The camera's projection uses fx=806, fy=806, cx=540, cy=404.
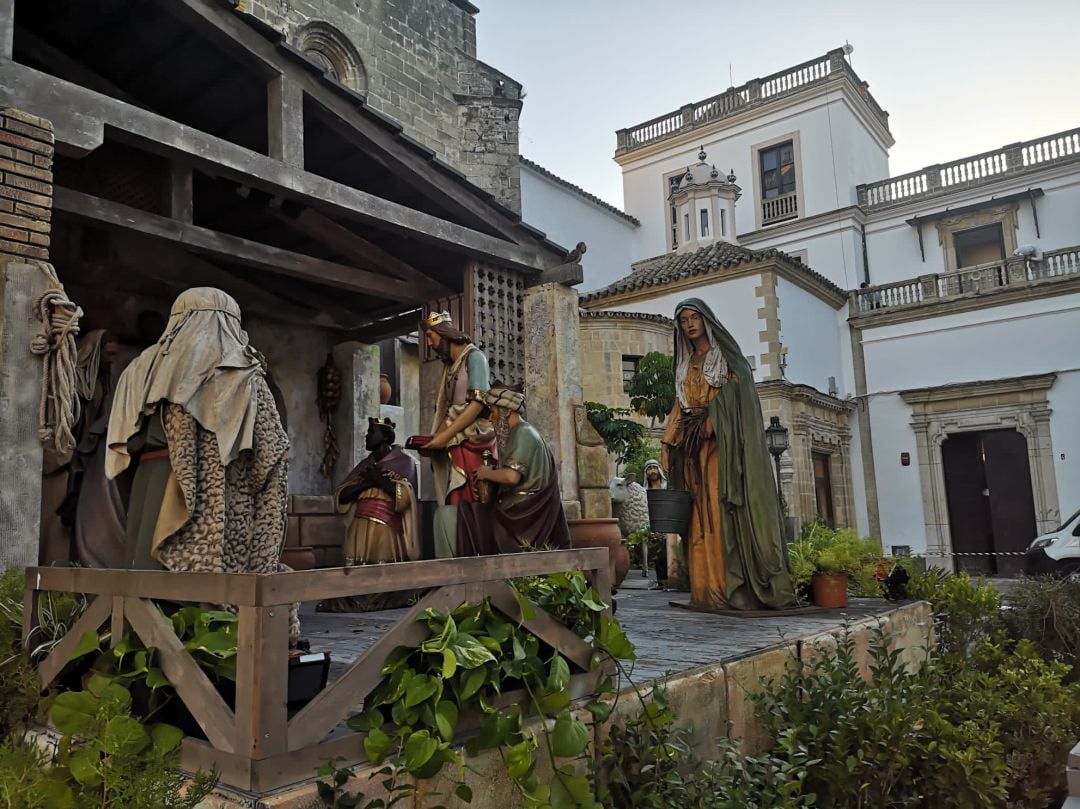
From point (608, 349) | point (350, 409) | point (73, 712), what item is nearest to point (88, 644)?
point (73, 712)

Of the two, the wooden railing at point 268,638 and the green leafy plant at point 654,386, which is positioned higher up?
the green leafy plant at point 654,386

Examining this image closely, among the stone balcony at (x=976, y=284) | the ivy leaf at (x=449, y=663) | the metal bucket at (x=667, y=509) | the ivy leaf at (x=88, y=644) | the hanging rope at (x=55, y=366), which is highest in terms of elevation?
the stone balcony at (x=976, y=284)

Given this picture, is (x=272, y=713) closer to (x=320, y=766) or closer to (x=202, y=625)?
(x=320, y=766)

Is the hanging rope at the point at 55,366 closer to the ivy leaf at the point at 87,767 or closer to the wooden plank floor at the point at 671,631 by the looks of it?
the wooden plank floor at the point at 671,631

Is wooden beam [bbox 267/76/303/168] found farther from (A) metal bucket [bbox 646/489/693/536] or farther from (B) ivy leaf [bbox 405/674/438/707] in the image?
(B) ivy leaf [bbox 405/674/438/707]

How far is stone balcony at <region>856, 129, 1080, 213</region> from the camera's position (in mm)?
20500

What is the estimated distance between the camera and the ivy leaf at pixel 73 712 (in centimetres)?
231

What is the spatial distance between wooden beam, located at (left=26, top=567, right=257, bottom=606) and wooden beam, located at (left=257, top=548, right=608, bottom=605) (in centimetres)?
9

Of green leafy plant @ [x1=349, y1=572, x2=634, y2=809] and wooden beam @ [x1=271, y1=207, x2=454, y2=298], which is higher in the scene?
wooden beam @ [x1=271, y1=207, x2=454, y2=298]

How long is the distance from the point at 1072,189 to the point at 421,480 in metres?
18.5

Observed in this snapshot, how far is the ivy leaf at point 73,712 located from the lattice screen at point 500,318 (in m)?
6.04

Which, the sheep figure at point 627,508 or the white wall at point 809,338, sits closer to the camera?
the sheep figure at point 627,508

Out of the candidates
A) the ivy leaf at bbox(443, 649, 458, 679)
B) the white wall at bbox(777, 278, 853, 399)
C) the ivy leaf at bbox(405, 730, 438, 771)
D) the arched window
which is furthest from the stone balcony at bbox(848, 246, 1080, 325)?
the ivy leaf at bbox(405, 730, 438, 771)

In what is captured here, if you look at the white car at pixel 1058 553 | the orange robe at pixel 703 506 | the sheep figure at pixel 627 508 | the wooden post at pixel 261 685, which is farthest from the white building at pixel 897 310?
the wooden post at pixel 261 685
